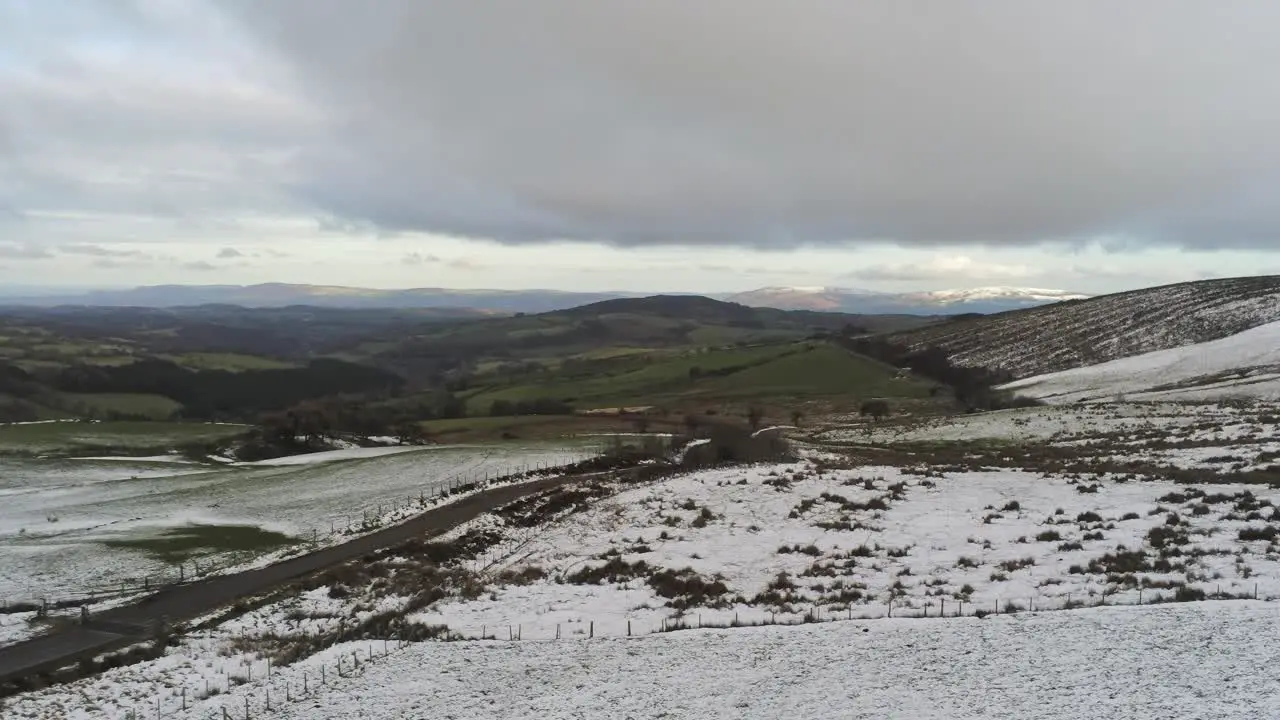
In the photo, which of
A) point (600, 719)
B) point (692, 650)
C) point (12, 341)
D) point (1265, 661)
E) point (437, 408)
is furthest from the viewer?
point (12, 341)

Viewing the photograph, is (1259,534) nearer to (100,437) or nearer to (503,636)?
(503,636)

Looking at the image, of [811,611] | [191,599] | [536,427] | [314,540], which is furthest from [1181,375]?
[191,599]

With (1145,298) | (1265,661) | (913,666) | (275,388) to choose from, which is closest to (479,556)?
(913,666)

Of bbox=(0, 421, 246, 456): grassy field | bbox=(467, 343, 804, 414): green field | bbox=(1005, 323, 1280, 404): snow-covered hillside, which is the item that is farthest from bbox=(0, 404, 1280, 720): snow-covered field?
bbox=(467, 343, 804, 414): green field

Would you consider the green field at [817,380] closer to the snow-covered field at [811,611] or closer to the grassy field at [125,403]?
the snow-covered field at [811,611]

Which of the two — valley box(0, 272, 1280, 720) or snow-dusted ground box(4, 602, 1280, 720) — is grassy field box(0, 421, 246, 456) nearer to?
valley box(0, 272, 1280, 720)

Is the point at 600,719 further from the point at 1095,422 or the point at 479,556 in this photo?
the point at 1095,422
